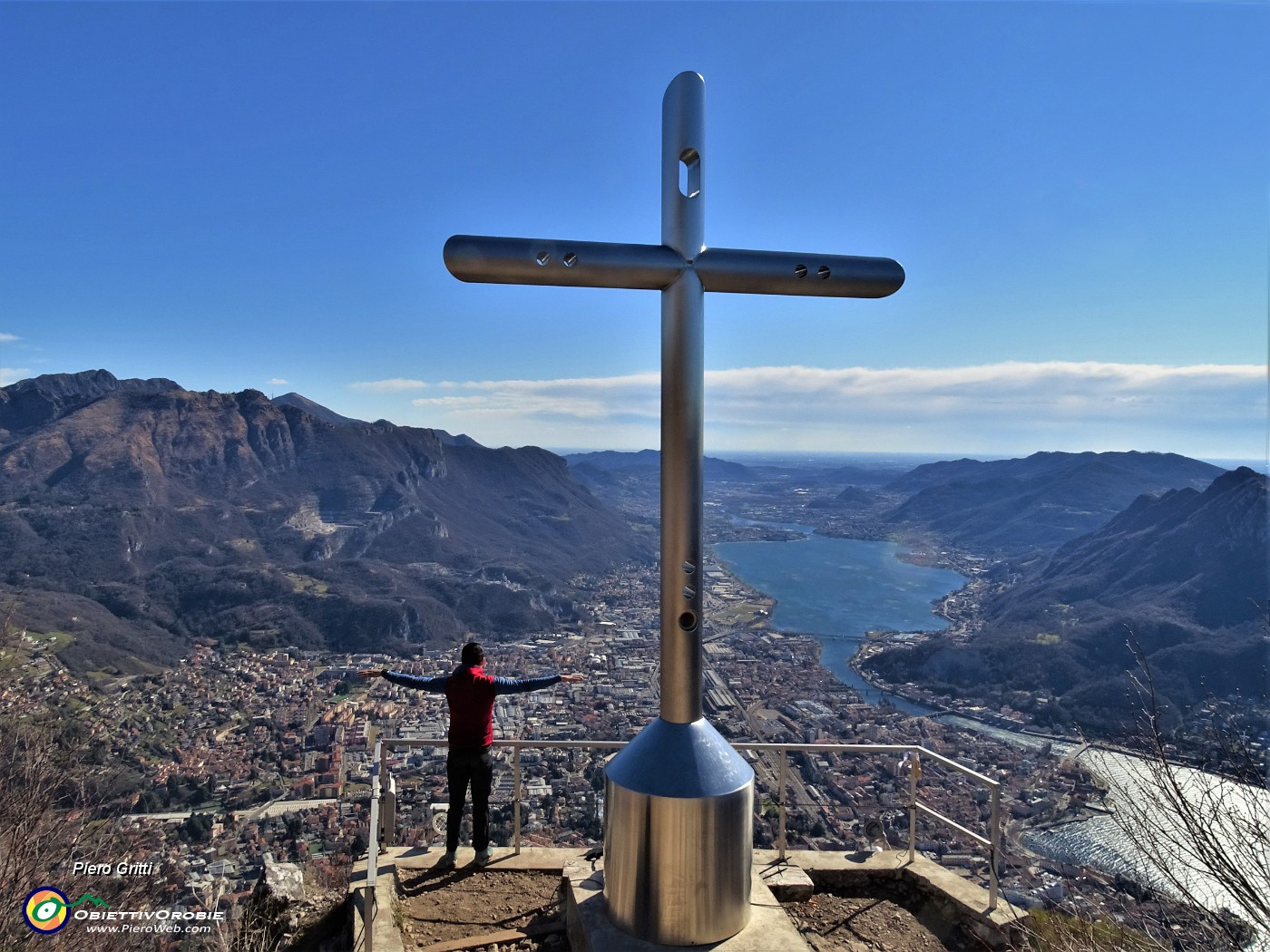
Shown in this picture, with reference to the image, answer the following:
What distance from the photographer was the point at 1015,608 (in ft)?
90.3

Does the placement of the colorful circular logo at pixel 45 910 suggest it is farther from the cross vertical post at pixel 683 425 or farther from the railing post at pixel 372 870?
the cross vertical post at pixel 683 425

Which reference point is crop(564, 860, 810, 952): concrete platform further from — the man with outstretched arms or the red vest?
the red vest

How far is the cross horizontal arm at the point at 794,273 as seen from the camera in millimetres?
4422

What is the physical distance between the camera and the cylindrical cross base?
4.14 m

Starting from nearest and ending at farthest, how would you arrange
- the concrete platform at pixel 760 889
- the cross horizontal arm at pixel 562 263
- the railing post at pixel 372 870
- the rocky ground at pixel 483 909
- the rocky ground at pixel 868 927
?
the railing post at pixel 372 870 < the cross horizontal arm at pixel 562 263 < the concrete platform at pixel 760 889 < the rocky ground at pixel 483 909 < the rocky ground at pixel 868 927

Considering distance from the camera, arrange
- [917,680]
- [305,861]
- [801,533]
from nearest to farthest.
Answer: [305,861]
[917,680]
[801,533]

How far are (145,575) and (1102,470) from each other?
4658 centimetres

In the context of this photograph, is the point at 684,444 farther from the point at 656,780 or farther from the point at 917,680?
the point at 917,680

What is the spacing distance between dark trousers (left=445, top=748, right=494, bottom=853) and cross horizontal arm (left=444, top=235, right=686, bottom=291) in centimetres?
349

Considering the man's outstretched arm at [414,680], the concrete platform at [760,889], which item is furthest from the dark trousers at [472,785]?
the man's outstretched arm at [414,680]

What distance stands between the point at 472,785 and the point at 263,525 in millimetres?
34070

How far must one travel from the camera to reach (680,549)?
4336mm

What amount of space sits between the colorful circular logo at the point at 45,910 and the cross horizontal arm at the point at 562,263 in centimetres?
663

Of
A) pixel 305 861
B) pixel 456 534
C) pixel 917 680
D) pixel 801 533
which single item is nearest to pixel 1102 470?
pixel 801 533
